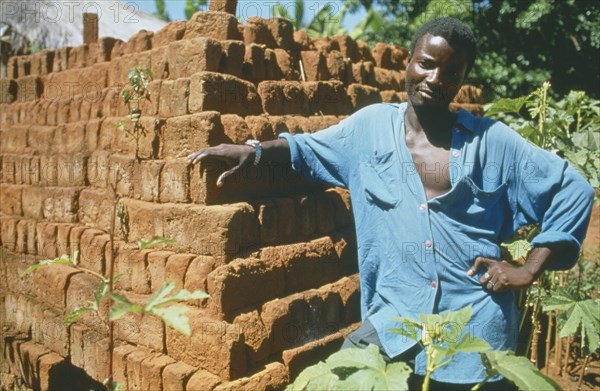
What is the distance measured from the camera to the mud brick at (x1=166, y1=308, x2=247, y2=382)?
2256 mm

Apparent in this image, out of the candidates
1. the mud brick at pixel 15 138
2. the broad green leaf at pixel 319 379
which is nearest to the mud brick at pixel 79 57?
the mud brick at pixel 15 138

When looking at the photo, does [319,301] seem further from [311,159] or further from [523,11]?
[523,11]

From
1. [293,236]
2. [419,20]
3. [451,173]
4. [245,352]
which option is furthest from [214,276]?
[419,20]

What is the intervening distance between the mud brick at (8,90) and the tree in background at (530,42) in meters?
7.64

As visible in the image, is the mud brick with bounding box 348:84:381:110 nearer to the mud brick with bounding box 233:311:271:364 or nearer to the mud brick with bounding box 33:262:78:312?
the mud brick with bounding box 233:311:271:364

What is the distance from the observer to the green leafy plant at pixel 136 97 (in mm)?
2736

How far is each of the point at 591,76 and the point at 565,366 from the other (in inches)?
342

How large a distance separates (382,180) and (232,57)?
1046 mm

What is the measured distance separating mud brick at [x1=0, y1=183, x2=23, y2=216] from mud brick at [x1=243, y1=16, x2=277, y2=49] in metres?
2.24

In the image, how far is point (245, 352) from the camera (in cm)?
234

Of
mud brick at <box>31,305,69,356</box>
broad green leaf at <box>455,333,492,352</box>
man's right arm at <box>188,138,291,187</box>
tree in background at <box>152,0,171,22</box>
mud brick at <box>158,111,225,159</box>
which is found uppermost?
tree in background at <box>152,0,171,22</box>

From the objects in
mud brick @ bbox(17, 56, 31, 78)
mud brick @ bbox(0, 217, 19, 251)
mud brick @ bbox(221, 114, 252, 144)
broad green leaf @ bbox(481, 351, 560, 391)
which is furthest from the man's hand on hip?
mud brick @ bbox(17, 56, 31, 78)

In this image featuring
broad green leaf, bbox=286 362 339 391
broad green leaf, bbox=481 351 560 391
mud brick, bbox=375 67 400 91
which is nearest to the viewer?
broad green leaf, bbox=481 351 560 391

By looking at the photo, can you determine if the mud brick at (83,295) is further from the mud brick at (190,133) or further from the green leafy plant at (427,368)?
the green leafy plant at (427,368)
